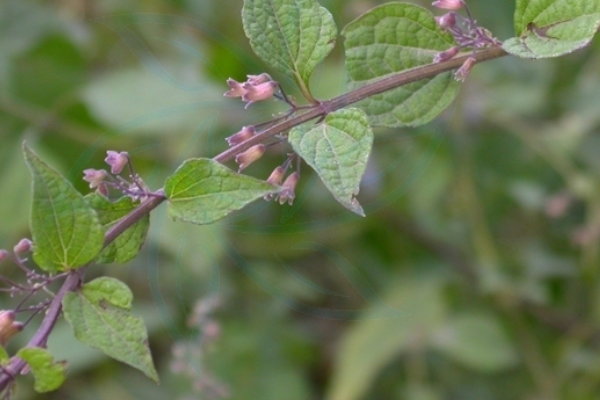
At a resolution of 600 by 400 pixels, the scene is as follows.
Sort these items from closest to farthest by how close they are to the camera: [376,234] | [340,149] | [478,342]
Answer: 1. [340,149]
2. [478,342]
3. [376,234]

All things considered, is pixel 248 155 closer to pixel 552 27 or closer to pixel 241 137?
pixel 241 137

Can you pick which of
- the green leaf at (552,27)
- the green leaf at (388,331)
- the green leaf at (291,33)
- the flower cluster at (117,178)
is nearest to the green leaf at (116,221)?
the flower cluster at (117,178)

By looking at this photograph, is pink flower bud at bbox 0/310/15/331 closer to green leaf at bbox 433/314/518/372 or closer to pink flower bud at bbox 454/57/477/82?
pink flower bud at bbox 454/57/477/82

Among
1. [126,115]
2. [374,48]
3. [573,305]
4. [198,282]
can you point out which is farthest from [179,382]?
[374,48]

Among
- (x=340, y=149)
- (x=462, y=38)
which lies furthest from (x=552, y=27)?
(x=340, y=149)

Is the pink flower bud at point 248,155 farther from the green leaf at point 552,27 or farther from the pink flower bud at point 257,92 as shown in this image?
the green leaf at point 552,27

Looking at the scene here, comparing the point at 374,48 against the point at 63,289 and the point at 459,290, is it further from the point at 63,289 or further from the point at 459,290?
the point at 459,290
